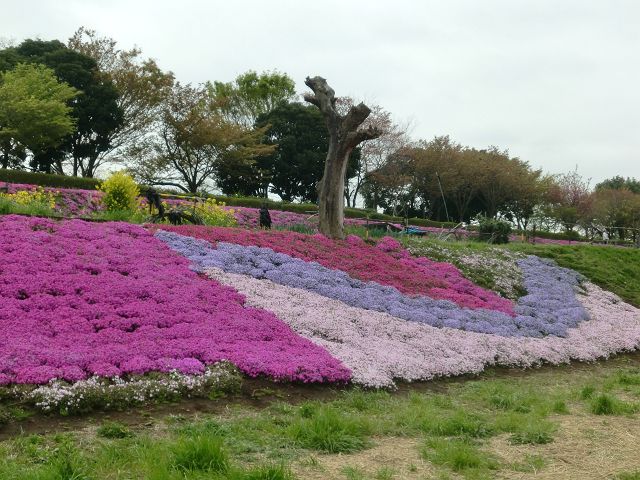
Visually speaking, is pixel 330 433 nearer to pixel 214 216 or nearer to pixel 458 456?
pixel 458 456

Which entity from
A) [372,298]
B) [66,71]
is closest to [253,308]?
[372,298]

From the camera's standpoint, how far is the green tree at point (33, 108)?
31.4 metres

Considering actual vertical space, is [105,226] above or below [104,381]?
above

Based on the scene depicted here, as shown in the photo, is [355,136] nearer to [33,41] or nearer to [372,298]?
[372,298]

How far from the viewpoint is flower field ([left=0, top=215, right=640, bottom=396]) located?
8.03 meters

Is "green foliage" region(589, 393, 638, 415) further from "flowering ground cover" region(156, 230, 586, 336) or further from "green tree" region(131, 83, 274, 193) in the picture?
"green tree" region(131, 83, 274, 193)

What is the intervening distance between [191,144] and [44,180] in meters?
15.6

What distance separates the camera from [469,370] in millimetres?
10312

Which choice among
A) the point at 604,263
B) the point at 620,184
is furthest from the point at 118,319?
the point at 620,184

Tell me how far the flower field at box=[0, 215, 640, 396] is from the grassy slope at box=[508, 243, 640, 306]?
12.3 ft

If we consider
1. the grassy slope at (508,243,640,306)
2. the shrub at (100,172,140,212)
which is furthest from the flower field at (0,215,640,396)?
the shrub at (100,172,140,212)

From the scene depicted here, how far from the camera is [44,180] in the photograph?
26.6 meters

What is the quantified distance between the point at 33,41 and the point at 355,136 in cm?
3013

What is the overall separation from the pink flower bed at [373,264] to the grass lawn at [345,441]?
7.26m
